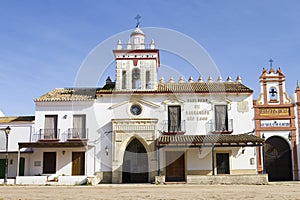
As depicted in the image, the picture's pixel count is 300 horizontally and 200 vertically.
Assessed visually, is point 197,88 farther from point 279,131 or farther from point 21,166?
point 21,166

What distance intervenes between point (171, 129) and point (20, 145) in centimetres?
909

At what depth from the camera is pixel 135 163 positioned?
2411cm

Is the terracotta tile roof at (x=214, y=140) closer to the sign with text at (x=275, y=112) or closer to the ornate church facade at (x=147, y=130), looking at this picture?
the ornate church facade at (x=147, y=130)

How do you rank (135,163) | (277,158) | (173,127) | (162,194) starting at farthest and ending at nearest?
(135,163) < (173,127) < (277,158) < (162,194)

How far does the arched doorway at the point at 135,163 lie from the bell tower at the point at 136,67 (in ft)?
11.8

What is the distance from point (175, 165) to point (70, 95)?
810 centimetres

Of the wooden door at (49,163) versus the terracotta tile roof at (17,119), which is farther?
the terracotta tile roof at (17,119)

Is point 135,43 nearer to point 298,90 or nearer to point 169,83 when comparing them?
point 169,83

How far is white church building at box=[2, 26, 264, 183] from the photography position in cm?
2327

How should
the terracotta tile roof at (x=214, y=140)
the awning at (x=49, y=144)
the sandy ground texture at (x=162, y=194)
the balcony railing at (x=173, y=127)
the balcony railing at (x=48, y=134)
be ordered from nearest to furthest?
the sandy ground texture at (x=162, y=194)
the terracotta tile roof at (x=214, y=140)
the awning at (x=49, y=144)
the balcony railing at (x=173, y=127)
the balcony railing at (x=48, y=134)

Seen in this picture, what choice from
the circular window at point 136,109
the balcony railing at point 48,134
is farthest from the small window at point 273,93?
the balcony railing at point 48,134

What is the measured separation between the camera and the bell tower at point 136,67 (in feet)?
80.9

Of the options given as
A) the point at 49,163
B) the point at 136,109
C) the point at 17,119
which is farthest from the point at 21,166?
the point at 136,109

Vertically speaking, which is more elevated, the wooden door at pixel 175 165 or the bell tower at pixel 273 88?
the bell tower at pixel 273 88
